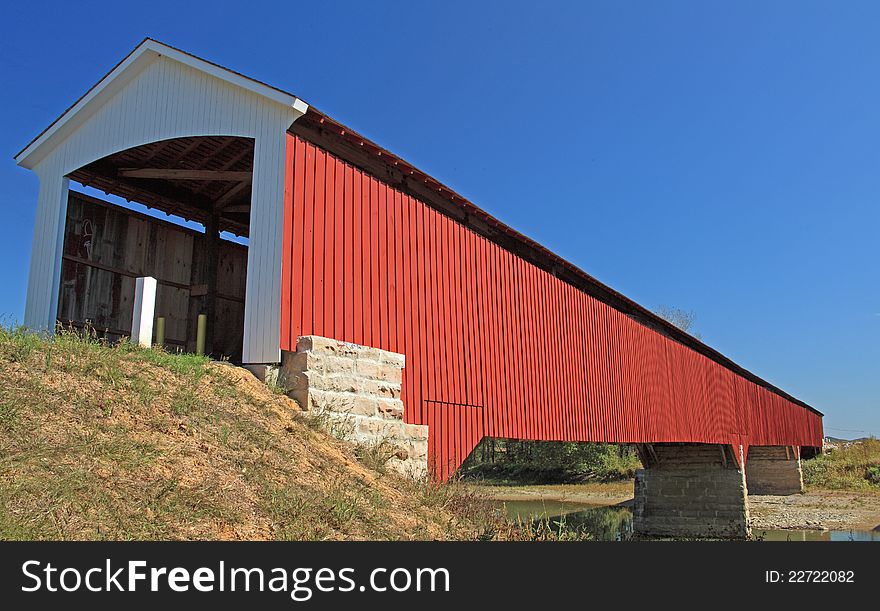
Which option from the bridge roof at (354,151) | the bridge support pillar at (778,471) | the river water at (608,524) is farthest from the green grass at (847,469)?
the bridge roof at (354,151)

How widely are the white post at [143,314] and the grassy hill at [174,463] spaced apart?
25.6 inches

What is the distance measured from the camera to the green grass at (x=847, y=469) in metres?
37.5

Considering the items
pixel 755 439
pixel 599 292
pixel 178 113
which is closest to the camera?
pixel 178 113

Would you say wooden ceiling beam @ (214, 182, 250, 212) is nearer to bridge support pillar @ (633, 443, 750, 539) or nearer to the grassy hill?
the grassy hill

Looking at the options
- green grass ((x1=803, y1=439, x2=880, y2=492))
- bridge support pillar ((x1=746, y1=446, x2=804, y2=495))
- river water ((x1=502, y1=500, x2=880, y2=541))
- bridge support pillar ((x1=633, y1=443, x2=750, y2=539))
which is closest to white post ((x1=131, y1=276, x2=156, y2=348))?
river water ((x1=502, y1=500, x2=880, y2=541))

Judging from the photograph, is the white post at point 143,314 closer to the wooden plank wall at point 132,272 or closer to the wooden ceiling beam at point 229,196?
the wooden plank wall at point 132,272

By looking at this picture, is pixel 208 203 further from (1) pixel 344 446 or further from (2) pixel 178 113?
(1) pixel 344 446

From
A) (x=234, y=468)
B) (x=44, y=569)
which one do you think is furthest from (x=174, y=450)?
(x=44, y=569)

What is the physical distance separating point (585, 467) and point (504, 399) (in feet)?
112

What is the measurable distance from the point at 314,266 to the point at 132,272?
4.94 m

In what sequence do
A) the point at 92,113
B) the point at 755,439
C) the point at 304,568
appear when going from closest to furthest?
1. the point at 304,568
2. the point at 92,113
3. the point at 755,439

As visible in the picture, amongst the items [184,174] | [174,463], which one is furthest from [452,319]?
[174,463]

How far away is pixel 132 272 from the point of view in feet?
42.1

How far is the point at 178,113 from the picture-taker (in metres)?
10.7
